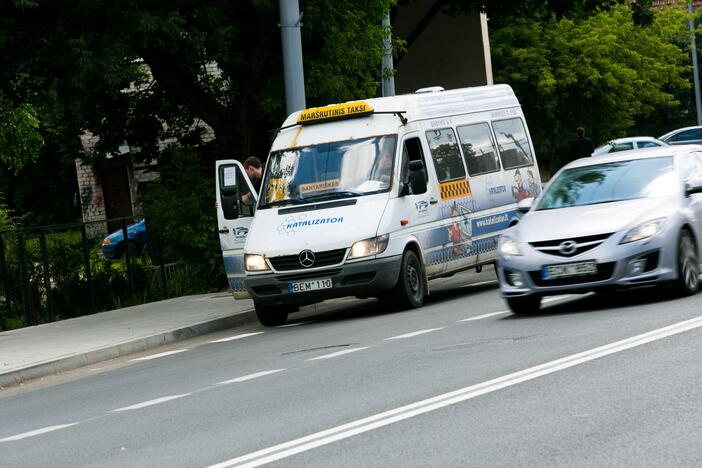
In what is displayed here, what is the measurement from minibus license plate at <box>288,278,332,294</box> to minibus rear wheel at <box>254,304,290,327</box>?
0.96m

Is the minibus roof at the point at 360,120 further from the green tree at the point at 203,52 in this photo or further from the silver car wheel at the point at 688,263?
the silver car wheel at the point at 688,263

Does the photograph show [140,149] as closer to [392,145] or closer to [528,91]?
[392,145]

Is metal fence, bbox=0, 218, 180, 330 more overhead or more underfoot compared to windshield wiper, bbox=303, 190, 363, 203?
more underfoot

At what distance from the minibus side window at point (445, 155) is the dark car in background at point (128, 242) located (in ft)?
22.0

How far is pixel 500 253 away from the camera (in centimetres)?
1416

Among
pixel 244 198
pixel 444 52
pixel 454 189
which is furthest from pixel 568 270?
pixel 444 52

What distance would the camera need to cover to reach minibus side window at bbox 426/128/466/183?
18406 mm

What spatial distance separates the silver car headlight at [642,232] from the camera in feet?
44.2

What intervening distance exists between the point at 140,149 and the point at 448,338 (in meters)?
15.0

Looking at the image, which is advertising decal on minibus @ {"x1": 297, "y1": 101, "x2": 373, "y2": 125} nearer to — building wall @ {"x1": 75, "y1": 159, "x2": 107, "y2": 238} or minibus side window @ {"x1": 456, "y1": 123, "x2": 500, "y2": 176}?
minibus side window @ {"x1": 456, "y1": 123, "x2": 500, "y2": 176}

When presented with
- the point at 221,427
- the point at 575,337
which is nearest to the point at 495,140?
the point at 575,337

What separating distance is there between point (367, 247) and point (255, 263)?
53.4 inches

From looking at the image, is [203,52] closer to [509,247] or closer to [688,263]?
[509,247]

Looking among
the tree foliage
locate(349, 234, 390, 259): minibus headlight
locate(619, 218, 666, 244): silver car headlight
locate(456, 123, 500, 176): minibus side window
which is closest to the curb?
locate(349, 234, 390, 259): minibus headlight
